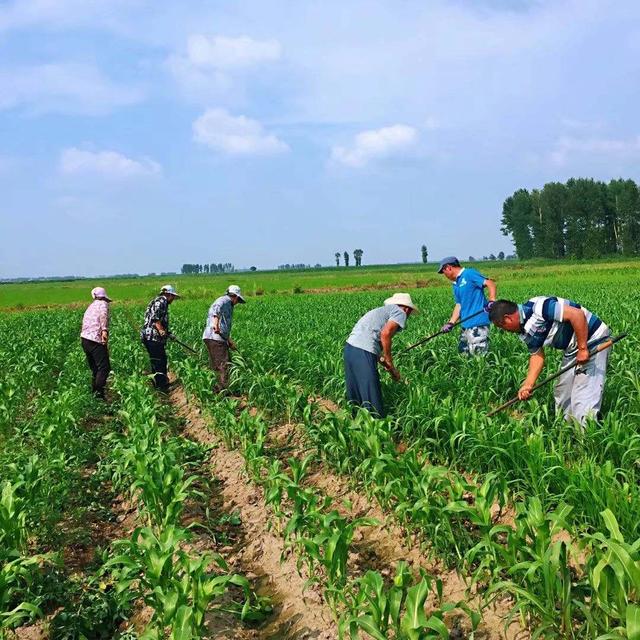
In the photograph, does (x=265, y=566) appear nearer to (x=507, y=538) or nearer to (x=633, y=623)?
(x=507, y=538)

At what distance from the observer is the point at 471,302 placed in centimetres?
799

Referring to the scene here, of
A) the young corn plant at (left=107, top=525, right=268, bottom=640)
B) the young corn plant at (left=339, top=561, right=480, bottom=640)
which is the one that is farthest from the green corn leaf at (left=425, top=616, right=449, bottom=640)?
the young corn plant at (left=107, top=525, right=268, bottom=640)

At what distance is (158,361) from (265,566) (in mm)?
6726

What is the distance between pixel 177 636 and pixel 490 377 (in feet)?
17.2

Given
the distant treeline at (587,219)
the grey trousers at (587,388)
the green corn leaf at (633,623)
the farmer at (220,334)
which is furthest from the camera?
the distant treeline at (587,219)

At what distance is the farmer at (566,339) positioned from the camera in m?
5.03

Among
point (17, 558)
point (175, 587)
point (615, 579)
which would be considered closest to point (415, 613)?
point (615, 579)

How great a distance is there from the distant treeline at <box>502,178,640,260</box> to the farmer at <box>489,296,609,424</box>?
78692 millimetres

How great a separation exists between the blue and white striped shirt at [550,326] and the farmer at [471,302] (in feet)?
8.15

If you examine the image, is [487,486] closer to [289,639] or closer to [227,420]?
[289,639]

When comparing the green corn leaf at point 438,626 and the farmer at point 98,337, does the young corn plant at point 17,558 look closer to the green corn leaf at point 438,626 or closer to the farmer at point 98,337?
the green corn leaf at point 438,626

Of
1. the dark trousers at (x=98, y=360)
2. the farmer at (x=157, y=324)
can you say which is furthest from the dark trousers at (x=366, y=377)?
the dark trousers at (x=98, y=360)

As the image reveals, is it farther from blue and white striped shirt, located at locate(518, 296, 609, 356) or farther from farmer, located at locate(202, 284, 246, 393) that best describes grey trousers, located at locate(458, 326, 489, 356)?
farmer, located at locate(202, 284, 246, 393)

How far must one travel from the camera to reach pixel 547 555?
2.75 meters
